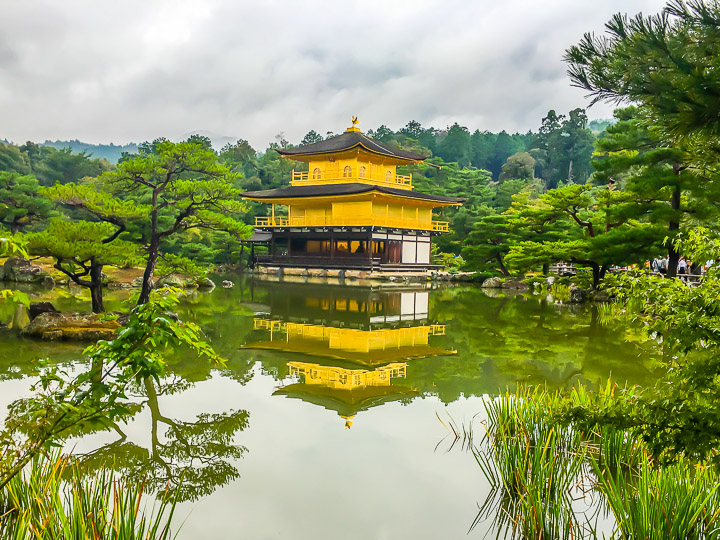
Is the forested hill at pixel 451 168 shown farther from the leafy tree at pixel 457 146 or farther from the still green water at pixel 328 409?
the still green water at pixel 328 409

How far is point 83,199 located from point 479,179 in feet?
102

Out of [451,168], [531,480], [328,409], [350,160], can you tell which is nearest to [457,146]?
[451,168]

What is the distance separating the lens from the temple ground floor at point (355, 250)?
27.4 m

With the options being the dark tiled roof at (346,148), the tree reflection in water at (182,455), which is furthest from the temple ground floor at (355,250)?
the tree reflection in water at (182,455)

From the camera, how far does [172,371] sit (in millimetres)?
7523

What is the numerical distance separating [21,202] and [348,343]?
814 inches

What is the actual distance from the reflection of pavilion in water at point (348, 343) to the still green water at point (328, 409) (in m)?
0.04

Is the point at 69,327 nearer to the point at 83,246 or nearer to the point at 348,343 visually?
the point at 83,246

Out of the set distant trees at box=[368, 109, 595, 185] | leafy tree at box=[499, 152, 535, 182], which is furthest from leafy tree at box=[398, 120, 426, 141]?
leafy tree at box=[499, 152, 535, 182]

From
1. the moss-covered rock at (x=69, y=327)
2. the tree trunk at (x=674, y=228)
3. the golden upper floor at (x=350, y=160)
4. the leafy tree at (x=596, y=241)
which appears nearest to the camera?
the moss-covered rock at (x=69, y=327)

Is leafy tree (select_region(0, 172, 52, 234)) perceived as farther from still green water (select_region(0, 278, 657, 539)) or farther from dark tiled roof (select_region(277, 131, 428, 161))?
still green water (select_region(0, 278, 657, 539))

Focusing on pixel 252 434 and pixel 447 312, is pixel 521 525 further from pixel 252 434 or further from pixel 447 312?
pixel 447 312

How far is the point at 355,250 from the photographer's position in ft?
96.0

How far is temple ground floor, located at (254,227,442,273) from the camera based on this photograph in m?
27.4
